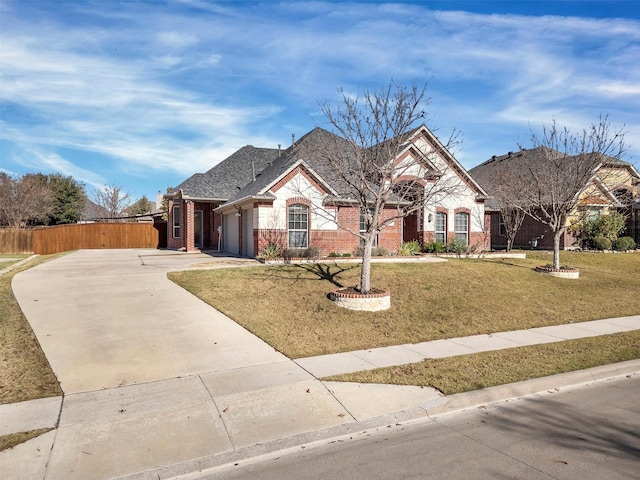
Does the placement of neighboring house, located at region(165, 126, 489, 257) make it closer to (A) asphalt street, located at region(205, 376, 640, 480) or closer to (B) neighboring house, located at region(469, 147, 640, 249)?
(B) neighboring house, located at region(469, 147, 640, 249)

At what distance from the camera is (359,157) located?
466 inches

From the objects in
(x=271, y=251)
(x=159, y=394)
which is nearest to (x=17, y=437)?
(x=159, y=394)

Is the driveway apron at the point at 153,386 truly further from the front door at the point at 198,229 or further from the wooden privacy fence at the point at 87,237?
the wooden privacy fence at the point at 87,237

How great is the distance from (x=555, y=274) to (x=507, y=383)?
12500 millimetres

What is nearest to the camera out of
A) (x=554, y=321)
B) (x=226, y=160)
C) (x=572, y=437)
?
(x=572, y=437)

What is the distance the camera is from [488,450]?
4.69m

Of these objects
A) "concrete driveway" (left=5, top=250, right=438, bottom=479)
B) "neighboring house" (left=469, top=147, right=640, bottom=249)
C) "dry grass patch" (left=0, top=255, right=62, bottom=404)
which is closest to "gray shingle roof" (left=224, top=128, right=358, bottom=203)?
"neighboring house" (left=469, top=147, right=640, bottom=249)

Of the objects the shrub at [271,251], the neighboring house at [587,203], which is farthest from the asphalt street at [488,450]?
the neighboring house at [587,203]

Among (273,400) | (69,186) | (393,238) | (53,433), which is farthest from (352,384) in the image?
(69,186)

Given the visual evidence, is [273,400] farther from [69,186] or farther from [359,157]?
[69,186]

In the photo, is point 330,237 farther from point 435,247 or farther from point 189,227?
point 189,227

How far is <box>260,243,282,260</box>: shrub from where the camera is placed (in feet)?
60.1

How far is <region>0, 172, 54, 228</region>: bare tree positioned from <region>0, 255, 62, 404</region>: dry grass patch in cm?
3937

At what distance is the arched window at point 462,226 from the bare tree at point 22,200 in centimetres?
3989
